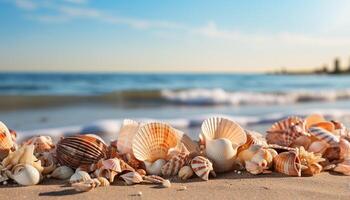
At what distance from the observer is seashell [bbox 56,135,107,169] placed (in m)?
2.49

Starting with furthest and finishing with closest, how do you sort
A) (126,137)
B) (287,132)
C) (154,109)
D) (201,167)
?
(154,109) < (287,132) < (126,137) < (201,167)

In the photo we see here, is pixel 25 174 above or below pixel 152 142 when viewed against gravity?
below

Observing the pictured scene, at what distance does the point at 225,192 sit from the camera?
7.25ft

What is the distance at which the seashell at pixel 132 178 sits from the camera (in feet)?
7.63

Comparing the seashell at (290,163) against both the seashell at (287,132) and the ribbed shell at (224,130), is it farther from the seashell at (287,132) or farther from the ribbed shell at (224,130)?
the seashell at (287,132)

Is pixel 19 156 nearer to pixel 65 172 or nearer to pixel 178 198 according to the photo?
pixel 65 172

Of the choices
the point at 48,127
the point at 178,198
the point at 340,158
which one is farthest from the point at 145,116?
the point at 178,198

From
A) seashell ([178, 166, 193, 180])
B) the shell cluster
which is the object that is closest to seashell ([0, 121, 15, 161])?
the shell cluster

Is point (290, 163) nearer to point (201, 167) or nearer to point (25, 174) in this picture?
point (201, 167)

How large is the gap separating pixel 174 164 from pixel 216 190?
339mm

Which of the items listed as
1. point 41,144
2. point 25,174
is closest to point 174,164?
point 25,174

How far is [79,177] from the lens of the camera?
7.43 ft

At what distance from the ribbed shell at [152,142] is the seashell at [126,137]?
6.5 inches

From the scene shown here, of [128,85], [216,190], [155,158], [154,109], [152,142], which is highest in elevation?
[152,142]
